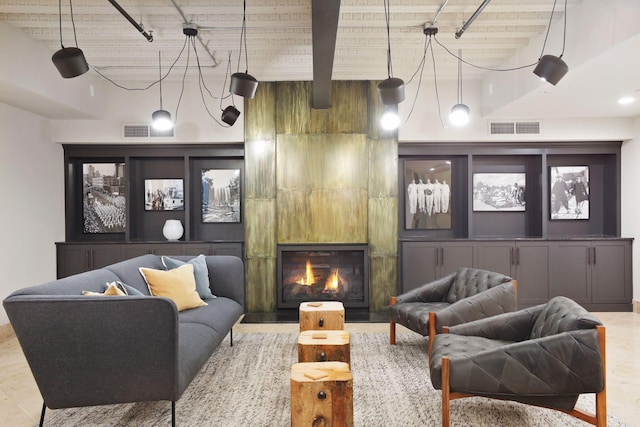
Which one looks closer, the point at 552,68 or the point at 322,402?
the point at 322,402

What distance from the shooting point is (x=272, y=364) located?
424 centimetres

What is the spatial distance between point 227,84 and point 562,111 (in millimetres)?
4231

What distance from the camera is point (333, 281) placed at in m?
6.57

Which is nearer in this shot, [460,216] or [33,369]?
[33,369]

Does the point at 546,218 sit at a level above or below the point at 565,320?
above

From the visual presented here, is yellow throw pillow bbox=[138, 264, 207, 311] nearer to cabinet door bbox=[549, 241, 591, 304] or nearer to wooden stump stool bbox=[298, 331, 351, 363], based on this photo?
wooden stump stool bbox=[298, 331, 351, 363]

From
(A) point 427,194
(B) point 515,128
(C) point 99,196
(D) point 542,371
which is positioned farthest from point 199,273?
(B) point 515,128

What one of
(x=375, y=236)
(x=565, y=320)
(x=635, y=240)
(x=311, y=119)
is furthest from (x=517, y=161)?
(x=565, y=320)

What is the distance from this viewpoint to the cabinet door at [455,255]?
21.2 feet

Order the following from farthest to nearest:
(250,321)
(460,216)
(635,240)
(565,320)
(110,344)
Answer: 1. (460,216)
2. (635,240)
3. (250,321)
4. (565,320)
5. (110,344)

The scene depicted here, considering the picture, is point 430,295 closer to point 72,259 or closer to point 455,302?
point 455,302

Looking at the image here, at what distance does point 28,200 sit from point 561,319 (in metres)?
5.80

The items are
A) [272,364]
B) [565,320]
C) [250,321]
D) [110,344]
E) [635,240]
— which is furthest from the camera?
[635,240]

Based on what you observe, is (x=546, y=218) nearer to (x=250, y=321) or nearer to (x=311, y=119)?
(x=311, y=119)
